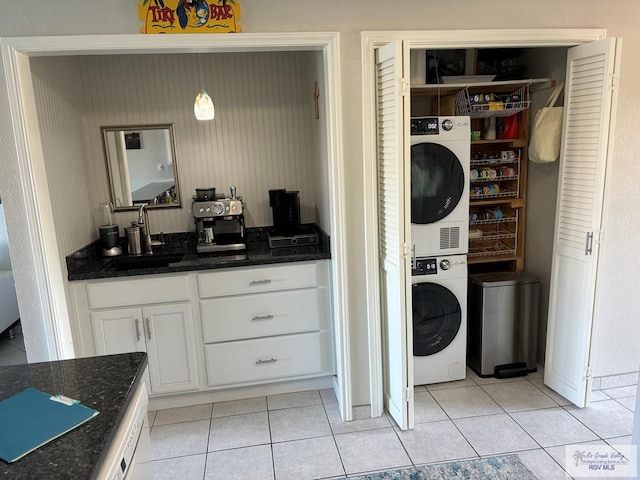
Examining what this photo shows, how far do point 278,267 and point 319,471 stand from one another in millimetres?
1095

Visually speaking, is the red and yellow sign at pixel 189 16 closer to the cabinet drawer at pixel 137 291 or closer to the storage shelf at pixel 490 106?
the cabinet drawer at pixel 137 291

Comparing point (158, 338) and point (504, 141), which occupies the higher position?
point (504, 141)

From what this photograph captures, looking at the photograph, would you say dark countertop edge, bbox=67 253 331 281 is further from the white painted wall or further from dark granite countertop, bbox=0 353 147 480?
dark granite countertop, bbox=0 353 147 480

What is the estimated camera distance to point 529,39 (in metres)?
2.30

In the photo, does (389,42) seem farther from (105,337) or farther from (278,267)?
(105,337)

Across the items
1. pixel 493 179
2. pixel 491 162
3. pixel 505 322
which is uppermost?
pixel 491 162

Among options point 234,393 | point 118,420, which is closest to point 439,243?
point 234,393

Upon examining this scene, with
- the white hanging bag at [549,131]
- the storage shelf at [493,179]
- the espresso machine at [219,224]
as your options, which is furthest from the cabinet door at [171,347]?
the white hanging bag at [549,131]

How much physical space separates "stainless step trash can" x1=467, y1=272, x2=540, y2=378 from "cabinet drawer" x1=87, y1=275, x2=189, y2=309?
5.98ft

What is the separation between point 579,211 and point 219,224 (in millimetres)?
2109

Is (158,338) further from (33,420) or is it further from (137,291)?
(33,420)

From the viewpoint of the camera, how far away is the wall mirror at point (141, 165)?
3.05 metres

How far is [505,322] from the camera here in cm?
291

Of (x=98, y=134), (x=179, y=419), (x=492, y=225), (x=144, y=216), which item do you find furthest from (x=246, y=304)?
(x=492, y=225)
